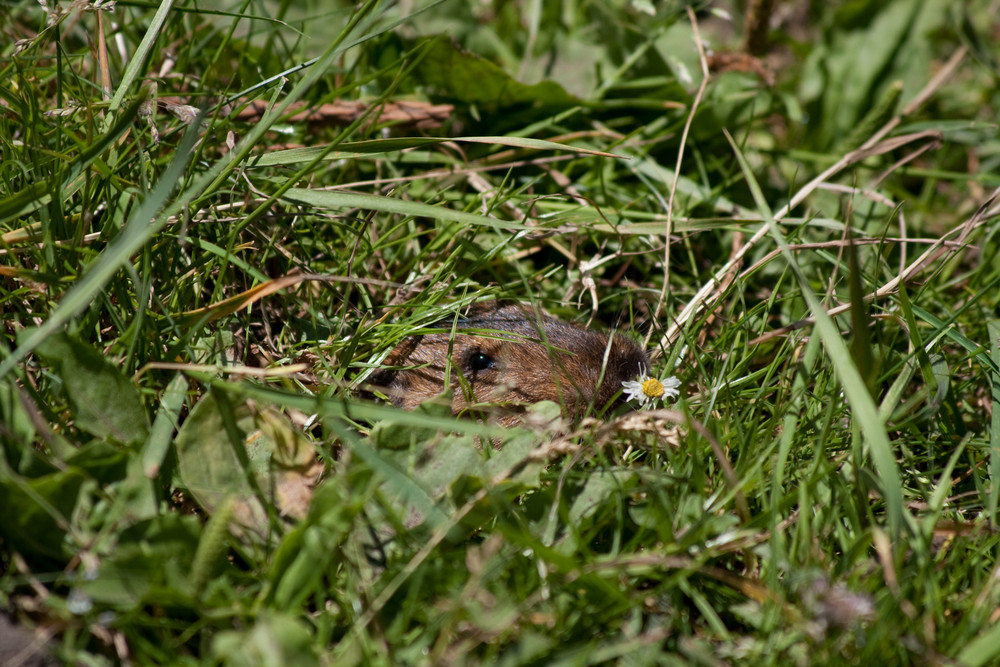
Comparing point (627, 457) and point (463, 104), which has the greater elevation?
point (463, 104)

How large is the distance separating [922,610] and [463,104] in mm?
2994

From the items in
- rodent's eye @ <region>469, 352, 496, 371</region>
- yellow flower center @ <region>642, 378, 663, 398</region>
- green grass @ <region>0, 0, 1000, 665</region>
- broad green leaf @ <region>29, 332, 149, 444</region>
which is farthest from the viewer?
rodent's eye @ <region>469, 352, 496, 371</region>

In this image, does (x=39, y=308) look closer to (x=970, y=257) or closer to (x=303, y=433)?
(x=303, y=433)

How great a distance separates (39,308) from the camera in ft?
8.59

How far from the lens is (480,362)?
9.87ft

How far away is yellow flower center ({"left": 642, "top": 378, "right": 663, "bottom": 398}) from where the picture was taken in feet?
8.86

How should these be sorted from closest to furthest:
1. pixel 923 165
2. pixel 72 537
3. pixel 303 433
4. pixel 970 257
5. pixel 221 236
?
pixel 72 537 < pixel 303 433 < pixel 221 236 < pixel 970 257 < pixel 923 165

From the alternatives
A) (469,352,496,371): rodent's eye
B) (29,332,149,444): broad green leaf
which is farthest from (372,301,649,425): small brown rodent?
(29,332,149,444): broad green leaf

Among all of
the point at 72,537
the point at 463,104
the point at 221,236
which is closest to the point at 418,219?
the point at 463,104

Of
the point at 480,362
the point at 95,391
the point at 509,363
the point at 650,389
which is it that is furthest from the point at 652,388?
the point at 95,391

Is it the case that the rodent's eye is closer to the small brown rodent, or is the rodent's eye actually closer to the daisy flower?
the small brown rodent

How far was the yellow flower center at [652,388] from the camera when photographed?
2.70 metres

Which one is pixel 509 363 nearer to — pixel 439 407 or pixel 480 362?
pixel 480 362

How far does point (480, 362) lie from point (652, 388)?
65 centimetres
